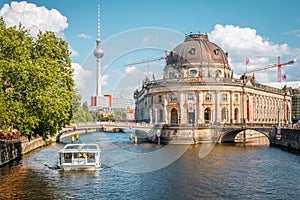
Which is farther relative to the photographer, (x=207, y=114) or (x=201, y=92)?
(x=207, y=114)

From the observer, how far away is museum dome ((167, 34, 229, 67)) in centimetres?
10938

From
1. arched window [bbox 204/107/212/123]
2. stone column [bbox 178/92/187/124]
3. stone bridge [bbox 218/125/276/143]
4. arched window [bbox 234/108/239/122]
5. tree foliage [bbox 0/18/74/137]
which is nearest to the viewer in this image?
tree foliage [bbox 0/18/74/137]

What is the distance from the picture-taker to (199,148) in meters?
74.1

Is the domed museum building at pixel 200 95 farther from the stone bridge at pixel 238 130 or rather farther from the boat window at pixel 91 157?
the boat window at pixel 91 157

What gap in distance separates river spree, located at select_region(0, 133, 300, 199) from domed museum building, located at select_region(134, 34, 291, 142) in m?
30.0

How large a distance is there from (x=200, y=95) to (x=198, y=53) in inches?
686

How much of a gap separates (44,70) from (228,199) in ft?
88.8

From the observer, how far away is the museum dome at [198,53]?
359 ft

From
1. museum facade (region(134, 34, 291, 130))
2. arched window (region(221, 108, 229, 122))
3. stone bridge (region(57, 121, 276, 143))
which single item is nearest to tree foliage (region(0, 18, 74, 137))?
stone bridge (region(57, 121, 276, 143))

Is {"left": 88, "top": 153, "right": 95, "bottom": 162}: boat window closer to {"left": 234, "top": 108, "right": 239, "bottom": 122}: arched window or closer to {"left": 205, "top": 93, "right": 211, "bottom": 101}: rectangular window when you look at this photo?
{"left": 205, "top": 93, "right": 211, "bottom": 101}: rectangular window

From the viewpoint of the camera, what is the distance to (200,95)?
321ft

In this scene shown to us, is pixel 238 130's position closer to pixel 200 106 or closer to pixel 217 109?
pixel 217 109

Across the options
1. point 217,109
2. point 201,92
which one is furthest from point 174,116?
point 217,109

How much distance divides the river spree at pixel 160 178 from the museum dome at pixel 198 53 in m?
53.0
